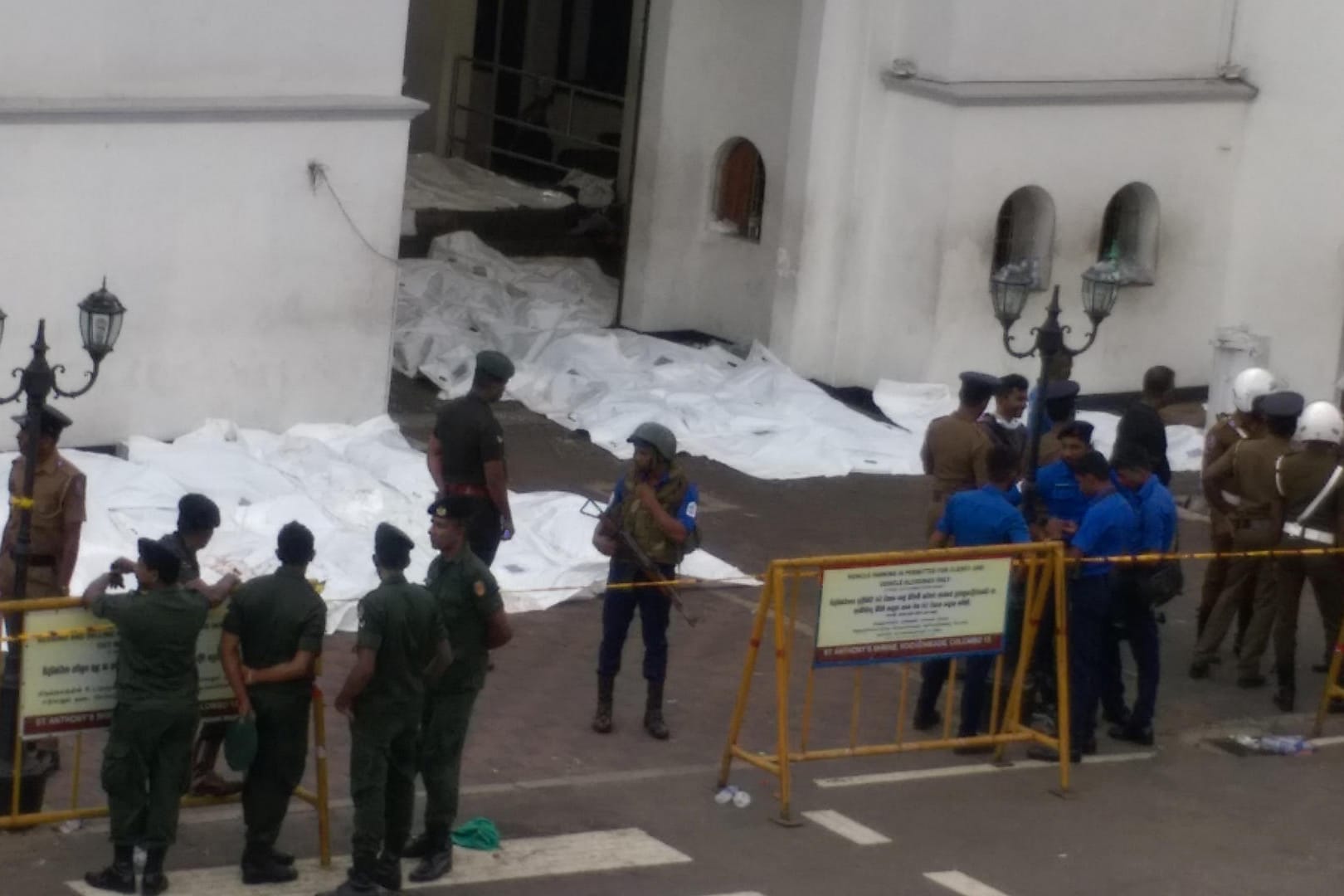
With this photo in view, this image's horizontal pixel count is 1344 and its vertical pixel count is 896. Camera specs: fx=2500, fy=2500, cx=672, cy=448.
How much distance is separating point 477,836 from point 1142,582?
383 centimetres

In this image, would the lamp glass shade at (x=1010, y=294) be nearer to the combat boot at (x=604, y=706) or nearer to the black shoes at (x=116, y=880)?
the combat boot at (x=604, y=706)

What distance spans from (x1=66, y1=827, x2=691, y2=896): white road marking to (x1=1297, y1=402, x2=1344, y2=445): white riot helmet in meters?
4.56

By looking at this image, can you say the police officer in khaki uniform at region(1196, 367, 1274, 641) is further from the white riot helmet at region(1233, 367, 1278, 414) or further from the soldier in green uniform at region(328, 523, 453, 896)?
the soldier in green uniform at region(328, 523, 453, 896)

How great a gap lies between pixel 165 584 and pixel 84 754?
7.89ft

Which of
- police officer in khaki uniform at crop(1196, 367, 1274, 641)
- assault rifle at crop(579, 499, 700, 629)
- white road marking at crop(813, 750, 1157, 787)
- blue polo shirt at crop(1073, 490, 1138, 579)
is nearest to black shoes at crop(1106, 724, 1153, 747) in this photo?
white road marking at crop(813, 750, 1157, 787)

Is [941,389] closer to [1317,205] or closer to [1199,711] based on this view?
[1317,205]

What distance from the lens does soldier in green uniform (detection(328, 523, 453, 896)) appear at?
974 cm

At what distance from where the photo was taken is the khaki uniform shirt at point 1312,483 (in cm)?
1331

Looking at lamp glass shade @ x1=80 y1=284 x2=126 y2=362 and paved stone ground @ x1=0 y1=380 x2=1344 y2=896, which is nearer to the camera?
paved stone ground @ x1=0 y1=380 x2=1344 y2=896

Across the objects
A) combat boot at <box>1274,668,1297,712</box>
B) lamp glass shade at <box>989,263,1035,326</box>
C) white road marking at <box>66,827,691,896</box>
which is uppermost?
lamp glass shade at <box>989,263,1035,326</box>

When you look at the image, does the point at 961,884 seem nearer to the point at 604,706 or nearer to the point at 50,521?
the point at 604,706

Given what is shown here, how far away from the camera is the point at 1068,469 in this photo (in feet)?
42.2

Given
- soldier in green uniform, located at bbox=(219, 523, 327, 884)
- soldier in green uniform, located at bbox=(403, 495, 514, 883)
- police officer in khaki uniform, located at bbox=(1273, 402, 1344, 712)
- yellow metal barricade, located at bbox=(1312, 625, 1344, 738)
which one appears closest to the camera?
soldier in green uniform, located at bbox=(219, 523, 327, 884)

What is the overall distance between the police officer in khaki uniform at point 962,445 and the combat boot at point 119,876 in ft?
17.2
